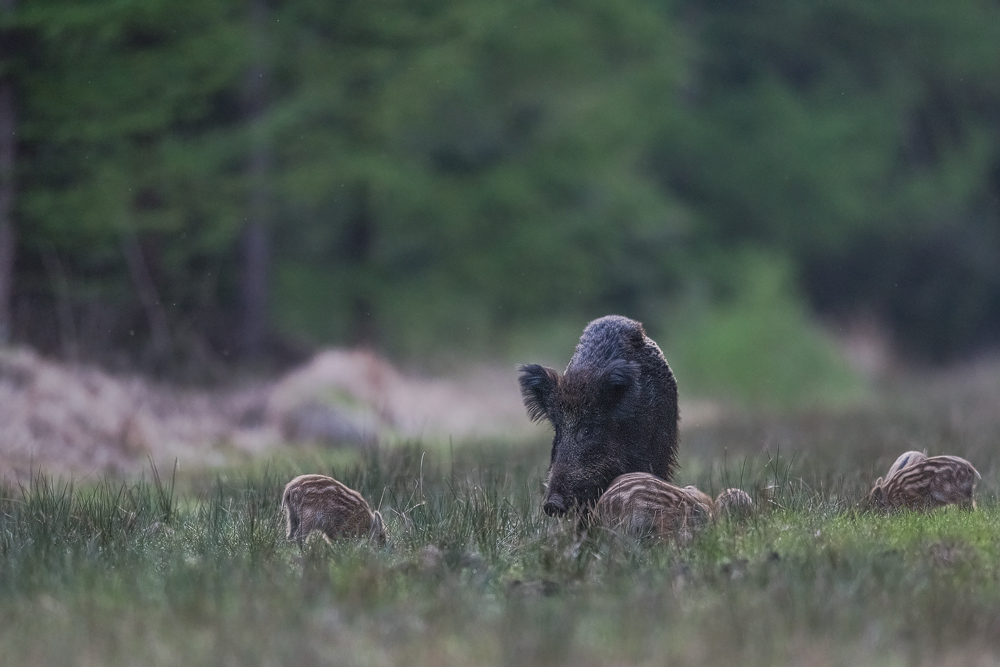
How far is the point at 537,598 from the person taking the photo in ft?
18.0

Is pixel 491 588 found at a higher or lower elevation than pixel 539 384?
lower

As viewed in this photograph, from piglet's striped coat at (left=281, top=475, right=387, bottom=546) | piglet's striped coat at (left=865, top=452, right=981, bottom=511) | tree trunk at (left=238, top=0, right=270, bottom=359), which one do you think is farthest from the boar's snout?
tree trunk at (left=238, top=0, right=270, bottom=359)

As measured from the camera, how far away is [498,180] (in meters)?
23.9

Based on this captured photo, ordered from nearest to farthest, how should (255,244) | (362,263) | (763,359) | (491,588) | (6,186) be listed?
(491,588) → (6,186) → (255,244) → (763,359) → (362,263)

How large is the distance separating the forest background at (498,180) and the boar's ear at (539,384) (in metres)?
9.07

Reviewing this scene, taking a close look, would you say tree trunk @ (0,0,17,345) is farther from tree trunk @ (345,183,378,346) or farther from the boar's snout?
the boar's snout

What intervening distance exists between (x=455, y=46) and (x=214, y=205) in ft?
18.7

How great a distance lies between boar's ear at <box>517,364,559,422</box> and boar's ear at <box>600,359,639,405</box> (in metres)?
0.30

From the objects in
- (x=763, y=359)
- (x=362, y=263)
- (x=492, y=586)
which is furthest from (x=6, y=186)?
(x=763, y=359)

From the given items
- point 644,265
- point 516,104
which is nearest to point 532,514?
point 516,104

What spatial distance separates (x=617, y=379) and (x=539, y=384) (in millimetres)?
456

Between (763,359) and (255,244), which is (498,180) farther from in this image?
(763,359)

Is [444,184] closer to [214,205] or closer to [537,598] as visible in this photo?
[214,205]

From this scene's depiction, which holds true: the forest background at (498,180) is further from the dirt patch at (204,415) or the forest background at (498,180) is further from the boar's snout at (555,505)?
the boar's snout at (555,505)
